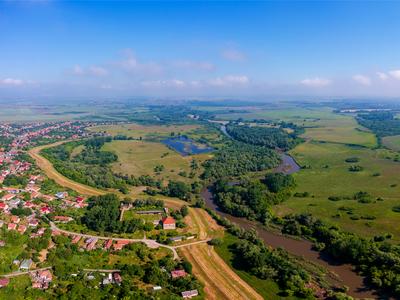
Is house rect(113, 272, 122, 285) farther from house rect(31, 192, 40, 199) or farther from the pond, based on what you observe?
the pond

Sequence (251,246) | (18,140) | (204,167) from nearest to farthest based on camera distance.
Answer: (251,246) → (204,167) → (18,140)

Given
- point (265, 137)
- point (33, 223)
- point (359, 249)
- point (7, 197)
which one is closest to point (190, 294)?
point (359, 249)

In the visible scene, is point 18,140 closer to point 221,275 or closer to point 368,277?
point 221,275

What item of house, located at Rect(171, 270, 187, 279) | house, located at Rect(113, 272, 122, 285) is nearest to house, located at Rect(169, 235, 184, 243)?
house, located at Rect(171, 270, 187, 279)

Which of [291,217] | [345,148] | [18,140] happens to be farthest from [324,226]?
[18,140]

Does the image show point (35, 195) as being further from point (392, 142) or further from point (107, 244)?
point (392, 142)

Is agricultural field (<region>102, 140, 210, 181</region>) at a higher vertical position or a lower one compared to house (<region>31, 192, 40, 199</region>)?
higher

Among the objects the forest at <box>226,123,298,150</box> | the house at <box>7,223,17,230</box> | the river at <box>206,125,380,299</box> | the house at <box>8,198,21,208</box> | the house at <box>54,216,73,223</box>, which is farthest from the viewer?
the forest at <box>226,123,298,150</box>
